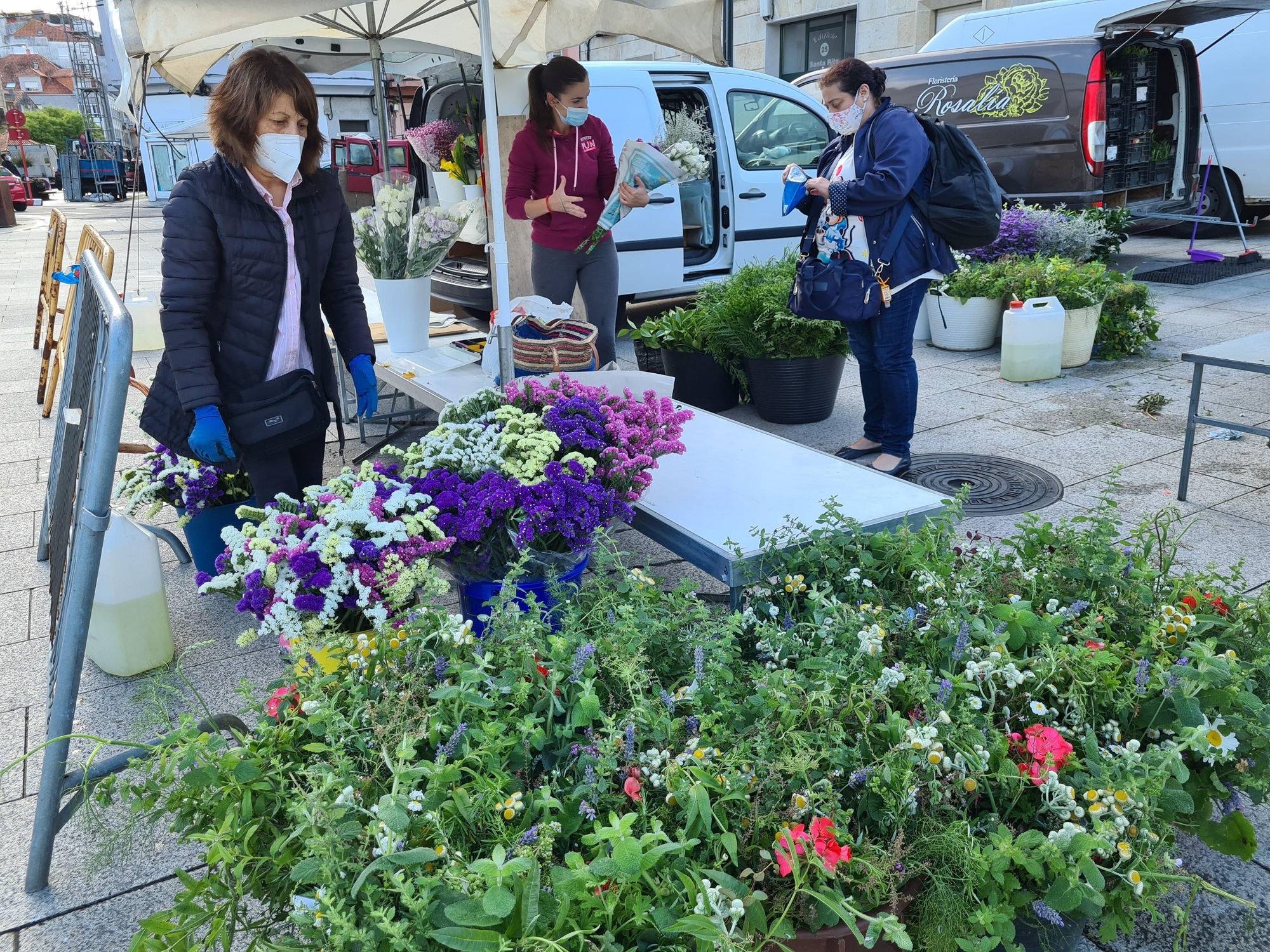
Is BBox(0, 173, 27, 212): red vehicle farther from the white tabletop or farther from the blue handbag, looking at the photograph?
the white tabletop

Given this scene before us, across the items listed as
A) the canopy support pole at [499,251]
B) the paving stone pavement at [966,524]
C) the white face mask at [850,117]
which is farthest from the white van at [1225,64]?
the canopy support pole at [499,251]

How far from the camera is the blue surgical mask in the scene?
4340 mm

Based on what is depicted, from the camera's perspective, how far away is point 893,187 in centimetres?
404

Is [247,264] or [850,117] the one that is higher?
A: [850,117]

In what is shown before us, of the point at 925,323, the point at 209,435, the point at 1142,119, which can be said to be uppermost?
the point at 1142,119

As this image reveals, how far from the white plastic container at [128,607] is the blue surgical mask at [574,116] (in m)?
2.56

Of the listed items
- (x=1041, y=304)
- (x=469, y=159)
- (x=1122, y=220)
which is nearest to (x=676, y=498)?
(x=469, y=159)

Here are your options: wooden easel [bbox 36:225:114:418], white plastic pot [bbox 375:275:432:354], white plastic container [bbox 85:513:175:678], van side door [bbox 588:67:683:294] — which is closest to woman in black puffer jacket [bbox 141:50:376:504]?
white plastic container [bbox 85:513:175:678]

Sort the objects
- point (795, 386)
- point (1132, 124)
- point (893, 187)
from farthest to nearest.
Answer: point (1132, 124) → point (795, 386) → point (893, 187)

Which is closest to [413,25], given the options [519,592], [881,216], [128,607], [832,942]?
[881,216]

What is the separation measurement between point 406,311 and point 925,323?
14.5 ft

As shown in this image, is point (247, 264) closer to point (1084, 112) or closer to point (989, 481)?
point (989, 481)

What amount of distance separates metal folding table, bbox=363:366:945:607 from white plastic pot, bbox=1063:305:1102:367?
377cm

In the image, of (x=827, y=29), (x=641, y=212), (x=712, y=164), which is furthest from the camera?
(x=827, y=29)
